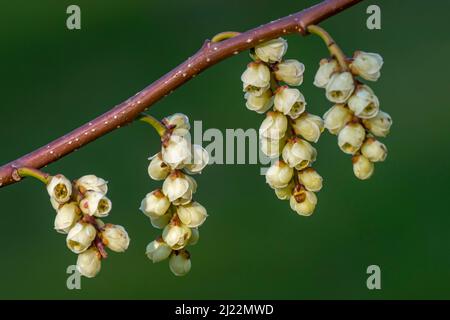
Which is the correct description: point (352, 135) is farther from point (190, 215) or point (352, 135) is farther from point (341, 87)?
point (190, 215)

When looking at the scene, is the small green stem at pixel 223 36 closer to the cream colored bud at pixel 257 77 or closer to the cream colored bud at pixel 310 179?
the cream colored bud at pixel 257 77

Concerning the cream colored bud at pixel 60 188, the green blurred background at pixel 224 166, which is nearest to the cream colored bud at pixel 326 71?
the cream colored bud at pixel 60 188

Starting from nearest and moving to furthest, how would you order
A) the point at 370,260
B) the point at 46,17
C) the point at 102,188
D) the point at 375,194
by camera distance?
the point at 102,188, the point at 370,260, the point at 375,194, the point at 46,17

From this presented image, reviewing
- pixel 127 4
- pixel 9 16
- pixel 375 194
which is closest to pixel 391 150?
pixel 375 194

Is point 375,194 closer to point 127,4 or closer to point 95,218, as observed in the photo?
point 127,4

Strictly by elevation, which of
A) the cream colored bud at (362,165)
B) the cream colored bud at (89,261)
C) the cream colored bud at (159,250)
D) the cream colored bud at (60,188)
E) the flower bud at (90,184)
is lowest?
the cream colored bud at (89,261)

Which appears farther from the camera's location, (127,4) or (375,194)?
(127,4)

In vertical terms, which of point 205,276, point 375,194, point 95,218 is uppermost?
point 375,194

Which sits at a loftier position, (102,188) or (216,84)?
(216,84)
